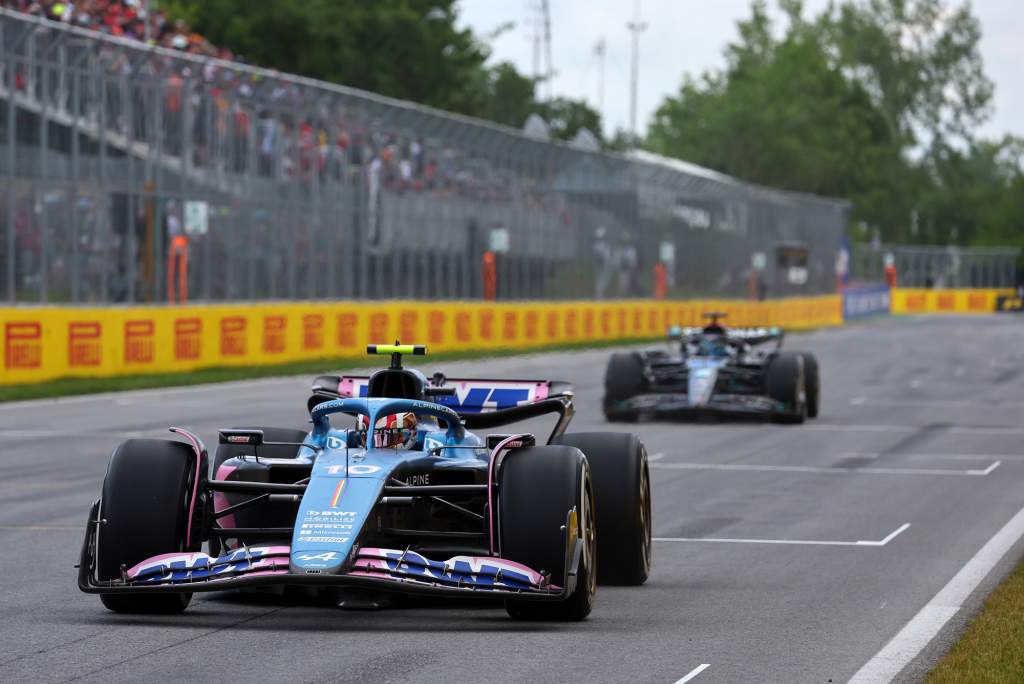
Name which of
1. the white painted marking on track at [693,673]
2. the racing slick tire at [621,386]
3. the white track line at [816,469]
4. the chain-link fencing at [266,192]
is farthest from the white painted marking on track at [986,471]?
the chain-link fencing at [266,192]

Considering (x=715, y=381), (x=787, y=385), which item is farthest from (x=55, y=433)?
(x=787, y=385)

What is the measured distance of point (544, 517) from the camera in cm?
873

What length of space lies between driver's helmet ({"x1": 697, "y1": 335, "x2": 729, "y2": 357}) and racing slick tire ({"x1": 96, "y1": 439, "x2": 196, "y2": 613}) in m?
15.6

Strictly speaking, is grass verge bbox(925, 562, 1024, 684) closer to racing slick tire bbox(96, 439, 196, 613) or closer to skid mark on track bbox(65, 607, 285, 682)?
skid mark on track bbox(65, 607, 285, 682)

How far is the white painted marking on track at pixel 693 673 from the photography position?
7.61 m

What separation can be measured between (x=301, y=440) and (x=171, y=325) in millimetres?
20819

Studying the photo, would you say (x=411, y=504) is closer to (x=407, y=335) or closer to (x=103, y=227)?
(x=103, y=227)

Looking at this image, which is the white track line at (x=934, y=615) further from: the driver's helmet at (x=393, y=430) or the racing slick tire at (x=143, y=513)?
the racing slick tire at (x=143, y=513)

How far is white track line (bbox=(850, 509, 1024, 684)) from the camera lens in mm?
7953

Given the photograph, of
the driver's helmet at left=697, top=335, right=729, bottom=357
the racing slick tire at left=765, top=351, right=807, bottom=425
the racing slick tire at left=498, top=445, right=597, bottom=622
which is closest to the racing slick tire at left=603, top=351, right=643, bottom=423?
the driver's helmet at left=697, top=335, right=729, bottom=357

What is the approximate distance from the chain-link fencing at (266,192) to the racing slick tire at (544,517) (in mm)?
20891

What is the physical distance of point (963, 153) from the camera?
5157 inches

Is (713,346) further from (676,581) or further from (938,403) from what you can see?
(676,581)

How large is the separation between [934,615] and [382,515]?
2665 millimetres
